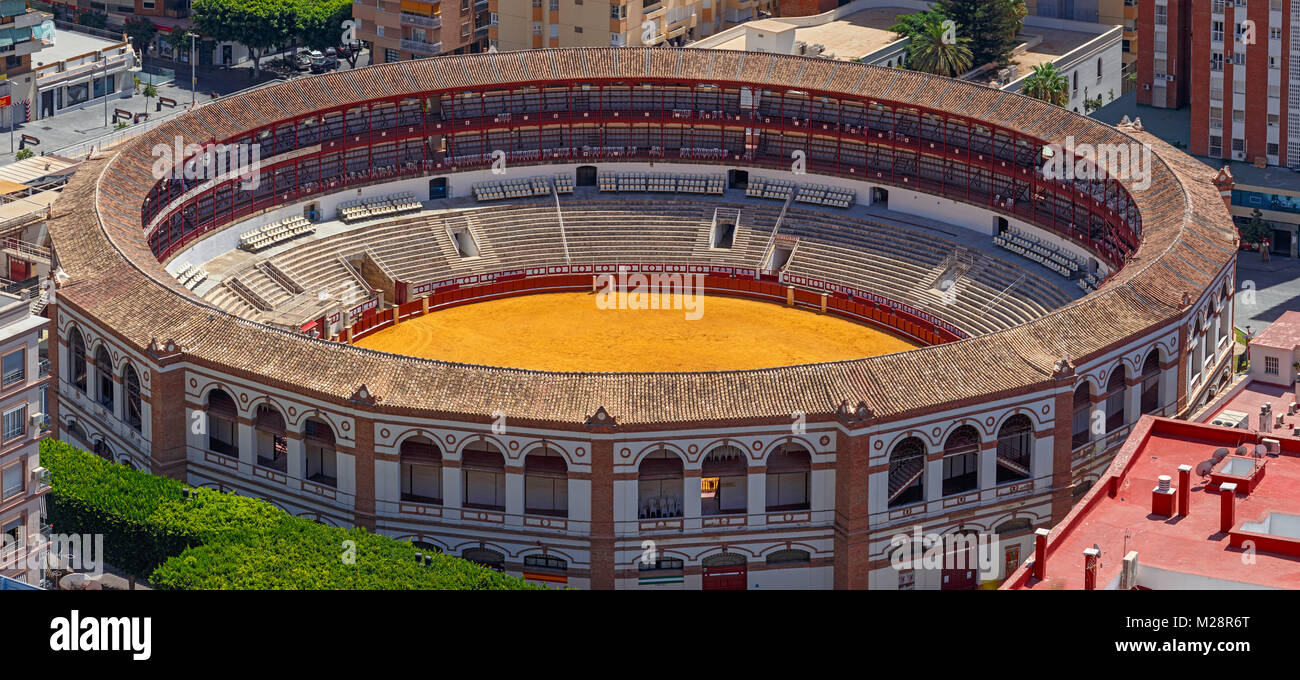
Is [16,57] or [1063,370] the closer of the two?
[1063,370]

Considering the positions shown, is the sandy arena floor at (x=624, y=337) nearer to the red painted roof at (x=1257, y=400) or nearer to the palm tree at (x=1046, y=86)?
the red painted roof at (x=1257, y=400)

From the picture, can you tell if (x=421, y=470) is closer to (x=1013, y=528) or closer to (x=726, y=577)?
(x=726, y=577)

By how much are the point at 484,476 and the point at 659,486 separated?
9540mm

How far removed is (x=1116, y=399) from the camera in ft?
419

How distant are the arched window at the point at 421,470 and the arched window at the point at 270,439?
7124mm

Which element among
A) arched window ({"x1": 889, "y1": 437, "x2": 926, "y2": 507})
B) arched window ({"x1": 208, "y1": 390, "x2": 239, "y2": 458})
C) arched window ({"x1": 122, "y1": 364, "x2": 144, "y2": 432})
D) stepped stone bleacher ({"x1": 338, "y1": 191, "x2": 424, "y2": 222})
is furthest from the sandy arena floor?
arched window ({"x1": 889, "y1": 437, "x2": 926, "y2": 507})

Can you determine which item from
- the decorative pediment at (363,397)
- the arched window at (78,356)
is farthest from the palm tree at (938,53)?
the decorative pediment at (363,397)

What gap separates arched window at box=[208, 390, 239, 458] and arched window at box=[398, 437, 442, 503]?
10.6 meters

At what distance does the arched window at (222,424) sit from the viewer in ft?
398

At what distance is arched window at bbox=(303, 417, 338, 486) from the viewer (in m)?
118

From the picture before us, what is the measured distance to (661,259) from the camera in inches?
6555

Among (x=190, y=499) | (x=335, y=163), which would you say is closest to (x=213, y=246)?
(x=335, y=163)

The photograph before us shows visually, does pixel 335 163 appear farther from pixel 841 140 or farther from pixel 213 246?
pixel 841 140

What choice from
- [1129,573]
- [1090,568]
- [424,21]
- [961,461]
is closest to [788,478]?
[961,461]
